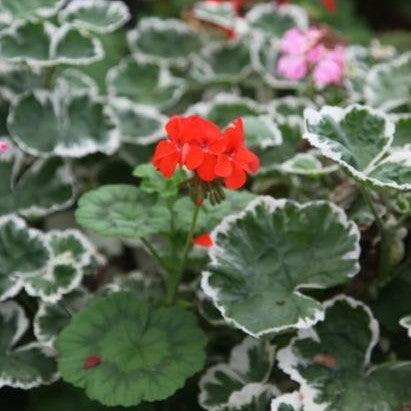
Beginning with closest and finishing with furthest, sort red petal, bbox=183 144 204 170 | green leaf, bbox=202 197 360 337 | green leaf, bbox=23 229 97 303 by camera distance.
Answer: red petal, bbox=183 144 204 170
green leaf, bbox=202 197 360 337
green leaf, bbox=23 229 97 303

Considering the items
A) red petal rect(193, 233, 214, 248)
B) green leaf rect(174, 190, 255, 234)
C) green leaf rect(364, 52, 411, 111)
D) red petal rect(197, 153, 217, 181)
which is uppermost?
red petal rect(197, 153, 217, 181)

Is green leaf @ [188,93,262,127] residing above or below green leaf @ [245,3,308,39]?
above

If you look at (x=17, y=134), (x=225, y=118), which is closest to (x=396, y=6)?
(x=225, y=118)

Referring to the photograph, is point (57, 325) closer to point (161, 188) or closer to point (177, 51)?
point (161, 188)

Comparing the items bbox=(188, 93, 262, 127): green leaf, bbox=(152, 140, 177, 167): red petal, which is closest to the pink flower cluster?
bbox=(188, 93, 262, 127): green leaf

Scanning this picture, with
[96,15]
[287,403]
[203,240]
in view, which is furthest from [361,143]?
[96,15]

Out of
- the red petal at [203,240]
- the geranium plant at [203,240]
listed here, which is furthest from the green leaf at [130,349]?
the red petal at [203,240]

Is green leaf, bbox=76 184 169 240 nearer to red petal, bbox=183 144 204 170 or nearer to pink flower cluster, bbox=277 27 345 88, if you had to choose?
red petal, bbox=183 144 204 170
